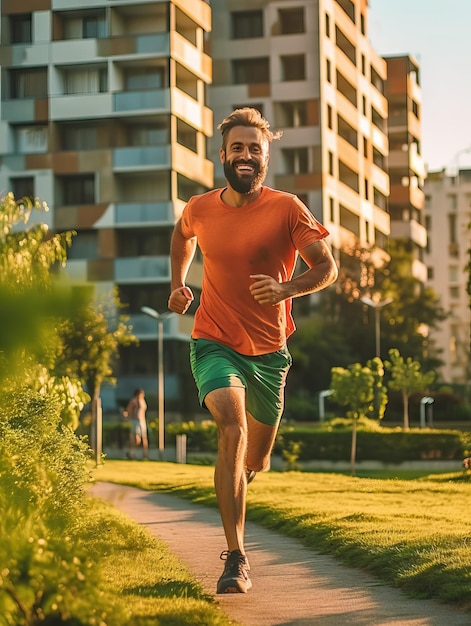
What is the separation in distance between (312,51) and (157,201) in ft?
56.6

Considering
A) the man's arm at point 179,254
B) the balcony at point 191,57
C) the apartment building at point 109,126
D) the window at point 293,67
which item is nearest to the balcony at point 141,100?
the apartment building at point 109,126

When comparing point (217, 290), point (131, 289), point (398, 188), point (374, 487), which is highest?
point (398, 188)

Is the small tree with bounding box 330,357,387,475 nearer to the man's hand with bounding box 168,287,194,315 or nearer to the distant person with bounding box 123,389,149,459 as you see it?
the distant person with bounding box 123,389,149,459

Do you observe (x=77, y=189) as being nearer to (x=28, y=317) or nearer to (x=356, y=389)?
(x=356, y=389)

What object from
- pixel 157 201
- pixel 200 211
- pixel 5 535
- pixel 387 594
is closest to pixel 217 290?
pixel 200 211

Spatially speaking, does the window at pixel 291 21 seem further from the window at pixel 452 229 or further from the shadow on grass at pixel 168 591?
the shadow on grass at pixel 168 591

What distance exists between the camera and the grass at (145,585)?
4.88m

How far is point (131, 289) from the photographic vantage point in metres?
76.1

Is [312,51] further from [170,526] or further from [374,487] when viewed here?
[170,526]

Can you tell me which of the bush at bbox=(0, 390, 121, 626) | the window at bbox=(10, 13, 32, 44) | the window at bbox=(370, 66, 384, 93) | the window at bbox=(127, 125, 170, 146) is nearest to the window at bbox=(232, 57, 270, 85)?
the window at bbox=(127, 125, 170, 146)

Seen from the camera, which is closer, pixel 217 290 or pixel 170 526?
pixel 217 290

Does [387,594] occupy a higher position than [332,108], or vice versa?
[332,108]

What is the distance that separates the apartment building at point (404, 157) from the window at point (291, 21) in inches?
918

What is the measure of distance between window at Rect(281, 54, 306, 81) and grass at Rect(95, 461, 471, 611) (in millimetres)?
67933
